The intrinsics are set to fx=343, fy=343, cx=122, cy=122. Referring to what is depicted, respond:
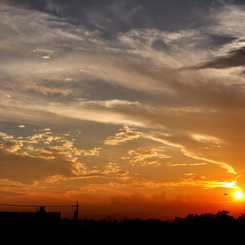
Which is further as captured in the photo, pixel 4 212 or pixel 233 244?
pixel 4 212

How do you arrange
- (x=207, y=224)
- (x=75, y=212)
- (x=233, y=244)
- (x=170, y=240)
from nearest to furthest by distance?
(x=233, y=244) < (x=170, y=240) < (x=207, y=224) < (x=75, y=212)

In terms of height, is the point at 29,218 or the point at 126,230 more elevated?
the point at 29,218

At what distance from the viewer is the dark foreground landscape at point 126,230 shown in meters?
37.4

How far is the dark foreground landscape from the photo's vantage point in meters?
37.4

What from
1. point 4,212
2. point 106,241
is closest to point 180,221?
point 106,241

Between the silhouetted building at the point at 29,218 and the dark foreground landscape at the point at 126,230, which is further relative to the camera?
the silhouetted building at the point at 29,218

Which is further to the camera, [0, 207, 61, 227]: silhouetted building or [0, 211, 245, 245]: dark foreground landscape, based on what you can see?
[0, 207, 61, 227]: silhouetted building

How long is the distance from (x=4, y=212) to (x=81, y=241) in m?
9.29

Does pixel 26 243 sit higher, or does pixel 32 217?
pixel 32 217

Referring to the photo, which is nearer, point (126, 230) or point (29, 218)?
point (29, 218)

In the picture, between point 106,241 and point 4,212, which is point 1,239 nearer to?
point 4,212

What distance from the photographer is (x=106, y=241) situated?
3925 centimetres

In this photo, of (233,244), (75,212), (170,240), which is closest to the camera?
(233,244)

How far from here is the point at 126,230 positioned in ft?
134
